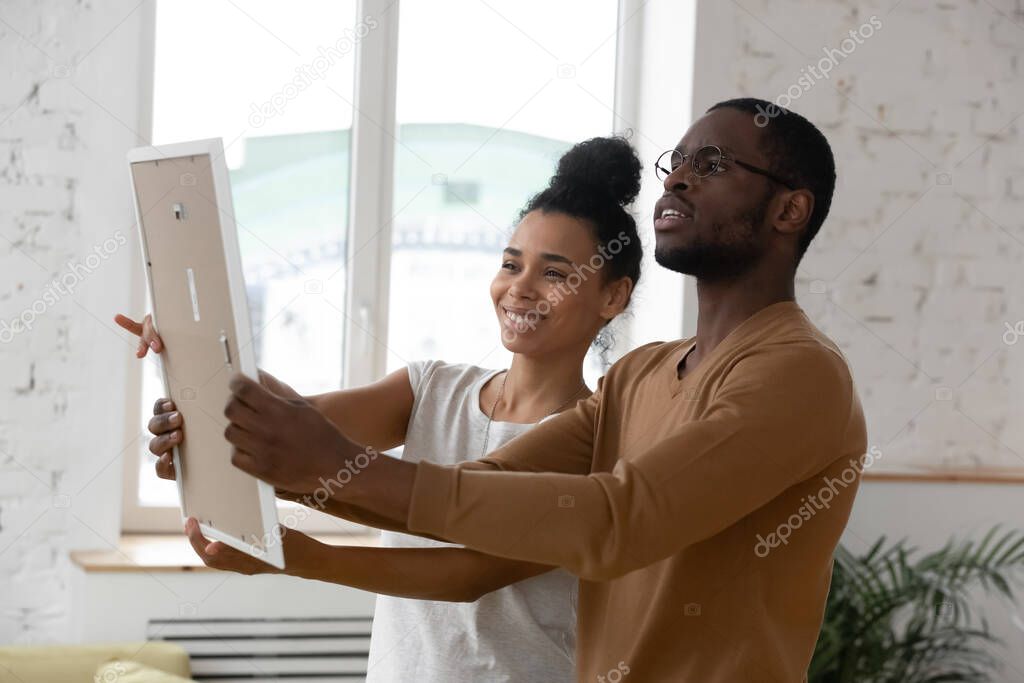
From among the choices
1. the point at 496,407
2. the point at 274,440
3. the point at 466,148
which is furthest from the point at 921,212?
the point at 274,440

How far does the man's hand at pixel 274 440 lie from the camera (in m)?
1.01

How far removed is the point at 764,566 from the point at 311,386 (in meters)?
2.29

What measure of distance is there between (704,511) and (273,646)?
212cm

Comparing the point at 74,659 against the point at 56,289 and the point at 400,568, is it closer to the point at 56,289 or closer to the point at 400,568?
the point at 56,289

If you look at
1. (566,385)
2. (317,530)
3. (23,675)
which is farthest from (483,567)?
(317,530)

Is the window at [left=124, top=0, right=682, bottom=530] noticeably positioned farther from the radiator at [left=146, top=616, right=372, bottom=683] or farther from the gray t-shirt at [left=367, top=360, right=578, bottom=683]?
the gray t-shirt at [left=367, top=360, right=578, bottom=683]

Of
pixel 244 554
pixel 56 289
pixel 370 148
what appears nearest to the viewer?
pixel 244 554

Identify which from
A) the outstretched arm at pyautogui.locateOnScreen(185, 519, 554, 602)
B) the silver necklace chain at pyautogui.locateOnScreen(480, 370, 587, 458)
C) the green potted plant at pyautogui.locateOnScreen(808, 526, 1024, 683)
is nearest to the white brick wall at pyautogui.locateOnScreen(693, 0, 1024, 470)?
the green potted plant at pyautogui.locateOnScreen(808, 526, 1024, 683)

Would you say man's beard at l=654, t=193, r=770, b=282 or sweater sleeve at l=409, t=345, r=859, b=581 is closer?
sweater sleeve at l=409, t=345, r=859, b=581

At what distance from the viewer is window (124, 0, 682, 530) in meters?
3.24

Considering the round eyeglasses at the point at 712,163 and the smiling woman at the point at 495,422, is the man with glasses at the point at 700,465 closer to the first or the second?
the round eyeglasses at the point at 712,163

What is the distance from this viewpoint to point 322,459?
3.40 ft

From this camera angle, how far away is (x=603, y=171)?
1809mm

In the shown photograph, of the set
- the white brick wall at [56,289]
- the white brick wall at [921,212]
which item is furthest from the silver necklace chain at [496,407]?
the white brick wall at [921,212]
